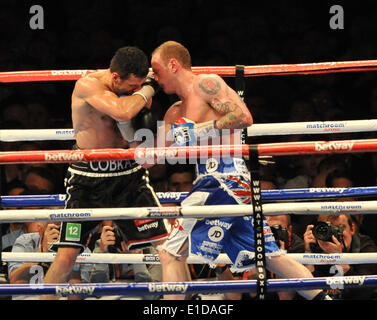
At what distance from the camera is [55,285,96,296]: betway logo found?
2.82 meters

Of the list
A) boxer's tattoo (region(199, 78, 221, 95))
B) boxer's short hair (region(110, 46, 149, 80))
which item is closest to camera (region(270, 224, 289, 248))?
boxer's tattoo (region(199, 78, 221, 95))

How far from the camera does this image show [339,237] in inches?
150

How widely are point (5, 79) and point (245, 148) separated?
55.8 inches

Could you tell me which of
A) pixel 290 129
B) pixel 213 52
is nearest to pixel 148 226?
pixel 290 129

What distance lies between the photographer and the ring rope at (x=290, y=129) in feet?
11.3

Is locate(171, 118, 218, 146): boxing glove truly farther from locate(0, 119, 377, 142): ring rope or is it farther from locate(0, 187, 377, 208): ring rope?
locate(0, 187, 377, 208): ring rope

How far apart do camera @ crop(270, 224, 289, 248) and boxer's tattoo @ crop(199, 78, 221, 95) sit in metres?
1.02

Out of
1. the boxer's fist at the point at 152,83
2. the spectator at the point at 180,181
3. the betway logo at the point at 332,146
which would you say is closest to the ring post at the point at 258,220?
the betway logo at the point at 332,146

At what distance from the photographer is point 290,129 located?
11.5 feet

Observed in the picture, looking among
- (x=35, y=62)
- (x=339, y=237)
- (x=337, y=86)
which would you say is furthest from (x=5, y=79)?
(x=337, y=86)

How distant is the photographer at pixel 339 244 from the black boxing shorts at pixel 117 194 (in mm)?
915
